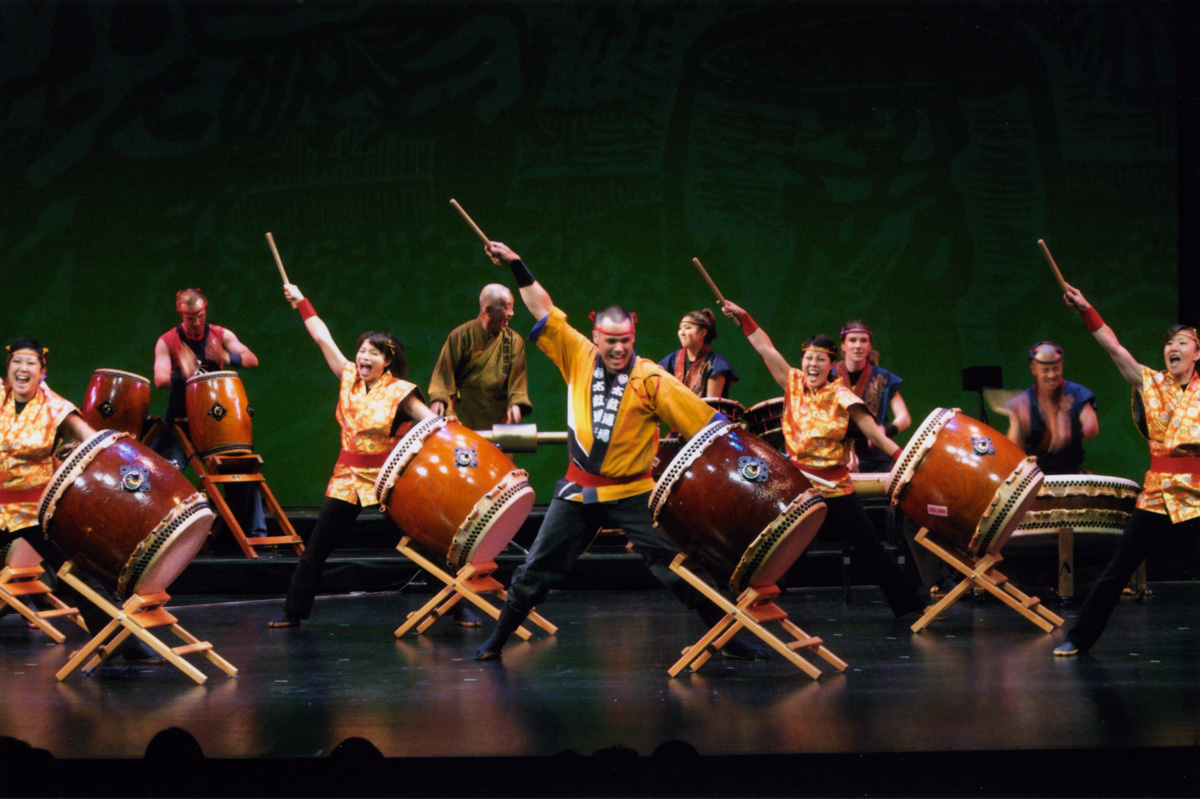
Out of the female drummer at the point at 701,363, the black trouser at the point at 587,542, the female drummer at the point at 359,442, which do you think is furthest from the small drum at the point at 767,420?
the black trouser at the point at 587,542

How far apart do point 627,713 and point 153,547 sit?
1.50 meters

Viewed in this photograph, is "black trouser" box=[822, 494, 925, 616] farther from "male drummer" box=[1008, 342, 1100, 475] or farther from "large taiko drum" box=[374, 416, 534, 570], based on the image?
"large taiko drum" box=[374, 416, 534, 570]

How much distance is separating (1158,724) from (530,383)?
4.63 meters

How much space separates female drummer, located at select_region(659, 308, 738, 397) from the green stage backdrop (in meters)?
1.25

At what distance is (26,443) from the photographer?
382 cm

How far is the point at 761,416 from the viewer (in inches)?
206

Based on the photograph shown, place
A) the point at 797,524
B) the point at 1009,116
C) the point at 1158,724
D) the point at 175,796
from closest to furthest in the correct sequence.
→ 1. the point at 175,796
2. the point at 1158,724
3. the point at 797,524
4. the point at 1009,116

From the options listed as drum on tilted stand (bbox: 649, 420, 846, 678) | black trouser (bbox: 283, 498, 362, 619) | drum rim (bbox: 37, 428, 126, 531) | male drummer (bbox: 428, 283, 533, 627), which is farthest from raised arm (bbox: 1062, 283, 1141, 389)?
drum rim (bbox: 37, 428, 126, 531)

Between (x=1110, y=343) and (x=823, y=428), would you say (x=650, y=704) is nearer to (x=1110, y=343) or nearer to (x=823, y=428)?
(x=823, y=428)

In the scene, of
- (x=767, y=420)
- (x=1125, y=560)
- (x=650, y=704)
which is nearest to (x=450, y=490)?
(x=650, y=704)

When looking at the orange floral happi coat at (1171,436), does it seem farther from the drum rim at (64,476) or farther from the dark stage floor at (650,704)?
the drum rim at (64,476)

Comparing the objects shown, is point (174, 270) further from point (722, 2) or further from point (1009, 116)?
point (1009, 116)

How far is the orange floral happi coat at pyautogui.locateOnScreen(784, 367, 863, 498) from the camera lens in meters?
4.38

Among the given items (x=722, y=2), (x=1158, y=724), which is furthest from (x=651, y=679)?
(x=722, y=2)
